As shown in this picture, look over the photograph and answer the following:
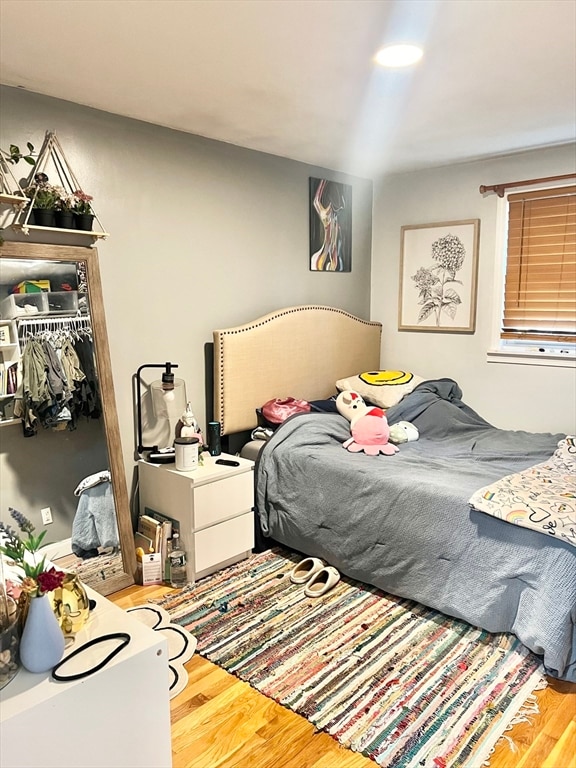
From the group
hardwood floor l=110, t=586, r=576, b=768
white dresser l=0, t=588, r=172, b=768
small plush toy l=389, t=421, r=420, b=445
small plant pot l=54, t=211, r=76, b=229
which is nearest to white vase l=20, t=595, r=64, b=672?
A: white dresser l=0, t=588, r=172, b=768

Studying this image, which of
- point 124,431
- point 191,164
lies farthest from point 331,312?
point 124,431

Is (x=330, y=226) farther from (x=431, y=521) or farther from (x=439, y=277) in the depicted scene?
(x=431, y=521)

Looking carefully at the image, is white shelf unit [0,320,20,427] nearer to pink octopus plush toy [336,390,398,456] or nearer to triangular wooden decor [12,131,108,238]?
triangular wooden decor [12,131,108,238]

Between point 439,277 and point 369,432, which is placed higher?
point 439,277

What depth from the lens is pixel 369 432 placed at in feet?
10.8

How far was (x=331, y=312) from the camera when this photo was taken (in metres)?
4.01

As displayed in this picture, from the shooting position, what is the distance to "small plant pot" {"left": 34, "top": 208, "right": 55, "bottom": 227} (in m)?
2.50

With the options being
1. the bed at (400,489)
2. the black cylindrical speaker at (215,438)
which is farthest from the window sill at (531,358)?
the black cylindrical speaker at (215,438)

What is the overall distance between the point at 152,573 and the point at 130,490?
47 cm

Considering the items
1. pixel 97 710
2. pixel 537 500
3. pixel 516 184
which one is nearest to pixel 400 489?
pixel 537 500

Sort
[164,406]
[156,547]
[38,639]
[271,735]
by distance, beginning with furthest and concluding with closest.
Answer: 1. [164,406]
2. [156,547]
3. [271,735]
4. [38,639]

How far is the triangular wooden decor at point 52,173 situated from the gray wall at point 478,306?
2337mm

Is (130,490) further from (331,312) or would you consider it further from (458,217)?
(458,217)

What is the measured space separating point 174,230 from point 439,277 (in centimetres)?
193
